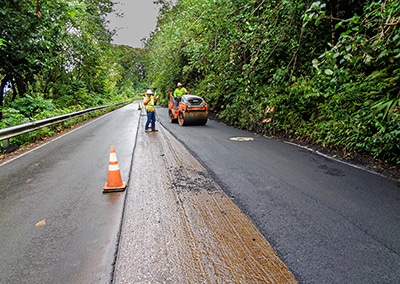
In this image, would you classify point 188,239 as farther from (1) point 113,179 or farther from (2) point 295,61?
(2) point 295,61

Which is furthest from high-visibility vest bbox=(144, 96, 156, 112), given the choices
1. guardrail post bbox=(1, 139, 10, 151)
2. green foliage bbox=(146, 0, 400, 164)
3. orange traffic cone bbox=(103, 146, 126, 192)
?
orange traffic cone bbox=(103, 146, 126, 192)

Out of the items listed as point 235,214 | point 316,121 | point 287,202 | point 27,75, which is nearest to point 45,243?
point 235,214

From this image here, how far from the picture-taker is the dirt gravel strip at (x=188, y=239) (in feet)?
6.63

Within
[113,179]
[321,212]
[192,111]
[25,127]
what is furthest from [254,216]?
[192,111]

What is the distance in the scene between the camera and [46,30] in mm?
10297

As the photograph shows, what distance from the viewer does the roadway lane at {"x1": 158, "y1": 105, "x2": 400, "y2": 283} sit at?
2084mm

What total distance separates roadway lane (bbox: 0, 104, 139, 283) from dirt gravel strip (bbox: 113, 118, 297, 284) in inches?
8.7

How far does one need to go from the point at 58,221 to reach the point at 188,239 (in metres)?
1.74

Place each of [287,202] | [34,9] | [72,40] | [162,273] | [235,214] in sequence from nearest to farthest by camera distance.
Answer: [162,273], [235,214], [287,202], [34,9], [72,40]

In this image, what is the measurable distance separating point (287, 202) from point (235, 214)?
0.85 m

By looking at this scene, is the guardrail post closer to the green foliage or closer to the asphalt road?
the asphalt road

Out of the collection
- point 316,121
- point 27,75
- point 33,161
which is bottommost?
point 33,161

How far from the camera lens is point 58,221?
2939 millimetres

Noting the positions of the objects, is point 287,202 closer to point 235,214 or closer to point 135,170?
point 235,214
